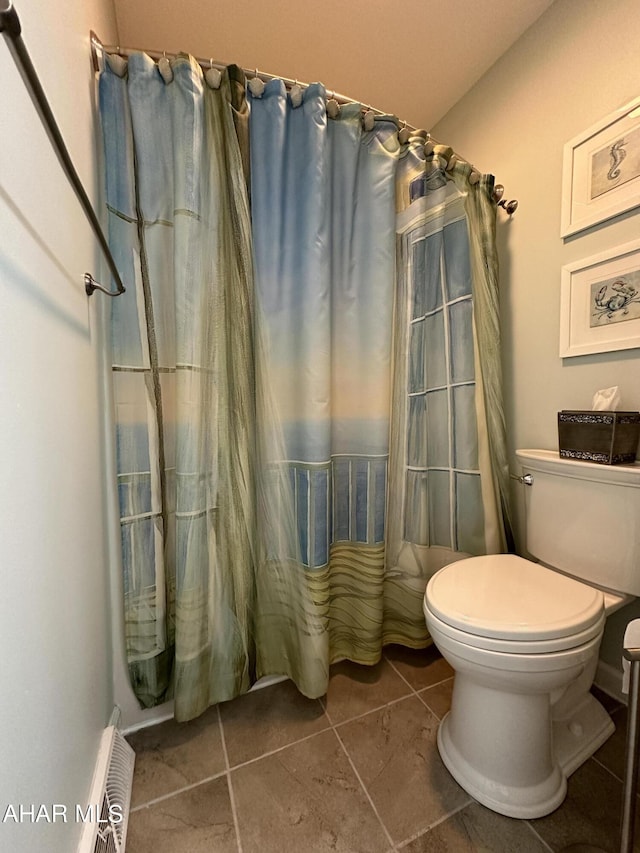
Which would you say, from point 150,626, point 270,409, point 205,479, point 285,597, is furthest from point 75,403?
point 285,597

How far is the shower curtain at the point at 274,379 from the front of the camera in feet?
2.97

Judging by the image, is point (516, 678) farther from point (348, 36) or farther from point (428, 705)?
point (348, 36)

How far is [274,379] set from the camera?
3.39 feet

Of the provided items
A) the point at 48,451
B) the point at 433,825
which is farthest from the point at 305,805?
the point at 48,451

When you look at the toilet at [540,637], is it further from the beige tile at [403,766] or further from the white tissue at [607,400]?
the white tissue at [607,400]

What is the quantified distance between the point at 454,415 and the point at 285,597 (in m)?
0.89

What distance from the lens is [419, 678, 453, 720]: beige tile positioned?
108 centimetres

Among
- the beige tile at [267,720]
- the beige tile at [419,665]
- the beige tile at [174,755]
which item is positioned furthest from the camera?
the beige tile at [419,665]

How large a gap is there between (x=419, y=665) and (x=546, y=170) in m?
1.93

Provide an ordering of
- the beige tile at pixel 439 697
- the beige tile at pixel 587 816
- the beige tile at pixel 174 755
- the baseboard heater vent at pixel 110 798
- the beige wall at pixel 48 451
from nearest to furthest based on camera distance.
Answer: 1. the beige wall at pixel 48 451
2. the baseboard heater vent at pixel 110 798
3. the beige tile at pixel 587 816
4. the beige tile at pixel 174 755
5. the beige tile at pixel 439 697

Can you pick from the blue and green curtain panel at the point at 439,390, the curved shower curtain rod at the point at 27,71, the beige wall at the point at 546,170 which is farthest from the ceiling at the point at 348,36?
the curved shower curtain rod at the point at 27,71

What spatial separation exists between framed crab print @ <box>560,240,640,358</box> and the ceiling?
0.97 m

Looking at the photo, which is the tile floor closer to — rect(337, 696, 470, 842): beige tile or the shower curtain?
rect(337, 696, 470, 842): beige tile

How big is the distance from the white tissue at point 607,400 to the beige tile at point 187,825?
1.50 m
